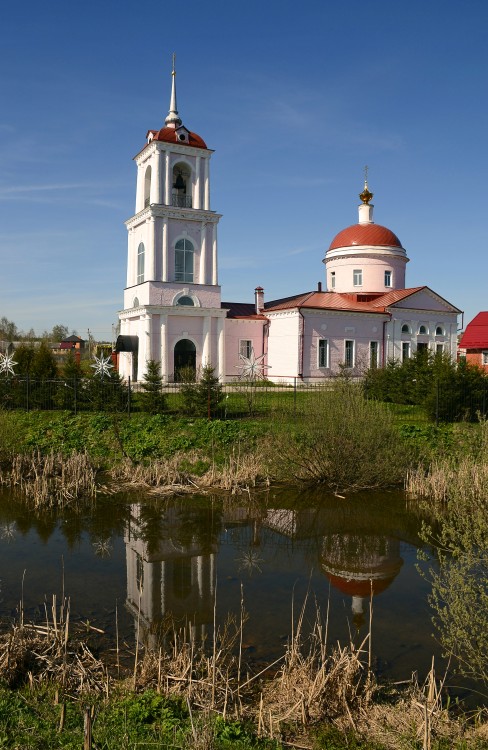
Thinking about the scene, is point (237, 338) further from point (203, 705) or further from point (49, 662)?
point (203, 705)

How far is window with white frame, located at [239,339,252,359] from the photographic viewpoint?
108 ft

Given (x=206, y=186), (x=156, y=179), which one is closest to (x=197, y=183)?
(x=206, y=186)

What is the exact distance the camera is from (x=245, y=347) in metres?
33.2

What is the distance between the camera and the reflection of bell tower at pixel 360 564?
786cm

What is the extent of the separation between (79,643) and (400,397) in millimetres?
19657

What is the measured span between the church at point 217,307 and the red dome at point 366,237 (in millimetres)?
83

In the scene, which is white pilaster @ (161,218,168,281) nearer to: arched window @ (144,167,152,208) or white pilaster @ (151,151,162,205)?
white pilaster @ (151,151,162,205)

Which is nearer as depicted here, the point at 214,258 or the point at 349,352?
the point at 214,258

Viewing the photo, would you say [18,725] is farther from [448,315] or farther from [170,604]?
[448,315]

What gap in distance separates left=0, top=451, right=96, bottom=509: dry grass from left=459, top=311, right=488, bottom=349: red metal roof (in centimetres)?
3340

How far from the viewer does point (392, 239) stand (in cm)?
3741

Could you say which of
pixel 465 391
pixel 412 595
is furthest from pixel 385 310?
pixel 412 595

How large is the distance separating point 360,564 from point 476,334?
3636 centimetres

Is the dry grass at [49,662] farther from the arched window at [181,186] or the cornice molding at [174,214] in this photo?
the arched window at [181,186]
